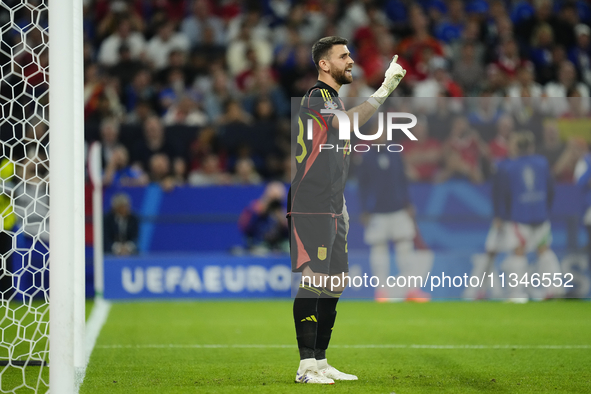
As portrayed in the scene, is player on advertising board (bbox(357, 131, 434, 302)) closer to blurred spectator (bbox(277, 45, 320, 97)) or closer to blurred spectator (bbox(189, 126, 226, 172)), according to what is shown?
blurred spectator (bbox(189, 126, 226, 172))

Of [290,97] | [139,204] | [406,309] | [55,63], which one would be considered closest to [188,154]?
[139,204]

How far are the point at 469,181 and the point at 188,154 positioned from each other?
13.5 ft

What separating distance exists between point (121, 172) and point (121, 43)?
325 cm

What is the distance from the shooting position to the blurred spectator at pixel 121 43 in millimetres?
13336

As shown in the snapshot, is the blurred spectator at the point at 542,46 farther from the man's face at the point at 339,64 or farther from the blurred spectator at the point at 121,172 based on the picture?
the man's face at the point at 339,64

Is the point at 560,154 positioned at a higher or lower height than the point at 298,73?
lower

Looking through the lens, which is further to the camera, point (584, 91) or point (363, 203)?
point (584, 91)

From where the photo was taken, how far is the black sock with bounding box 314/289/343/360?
16.5ft

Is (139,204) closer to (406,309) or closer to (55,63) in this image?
(406,309)

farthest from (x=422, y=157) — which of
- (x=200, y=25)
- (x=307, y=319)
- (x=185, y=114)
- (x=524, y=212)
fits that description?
(x=307, y=319)

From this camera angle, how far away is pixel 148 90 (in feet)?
41.1

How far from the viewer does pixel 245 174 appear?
11.2m

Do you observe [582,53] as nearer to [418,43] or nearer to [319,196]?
[418,43]

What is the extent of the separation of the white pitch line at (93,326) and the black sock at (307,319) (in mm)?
1366
